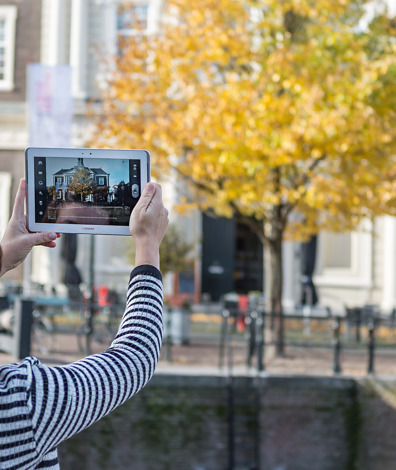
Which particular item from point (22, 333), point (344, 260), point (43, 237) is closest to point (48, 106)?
point (22, 333)

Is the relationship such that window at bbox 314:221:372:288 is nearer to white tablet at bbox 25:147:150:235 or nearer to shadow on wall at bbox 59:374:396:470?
shadow on wall at bbox 59:374:396:470

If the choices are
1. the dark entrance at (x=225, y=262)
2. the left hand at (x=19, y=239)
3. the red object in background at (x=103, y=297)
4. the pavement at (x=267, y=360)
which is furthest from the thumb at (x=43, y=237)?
the dark entrance at (x=225, y=262)

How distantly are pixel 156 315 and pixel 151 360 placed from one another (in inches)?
4.2

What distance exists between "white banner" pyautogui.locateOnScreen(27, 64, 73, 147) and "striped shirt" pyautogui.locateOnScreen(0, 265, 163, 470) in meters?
10.9

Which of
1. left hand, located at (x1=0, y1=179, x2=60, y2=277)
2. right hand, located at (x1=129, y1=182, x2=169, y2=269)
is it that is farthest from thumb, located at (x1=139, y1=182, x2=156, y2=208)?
left hand, located at (x1=0, y1=179, x2=60, y2=277)

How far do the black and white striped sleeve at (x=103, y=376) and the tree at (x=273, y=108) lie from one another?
8.35 metres

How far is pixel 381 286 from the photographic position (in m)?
18.7

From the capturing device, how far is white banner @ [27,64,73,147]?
1232 cm

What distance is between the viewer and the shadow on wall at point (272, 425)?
345 inches

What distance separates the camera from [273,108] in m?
10.2

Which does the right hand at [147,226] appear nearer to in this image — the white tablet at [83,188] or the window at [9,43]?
the white tablet at [83,188]

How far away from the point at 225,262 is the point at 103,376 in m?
18.1

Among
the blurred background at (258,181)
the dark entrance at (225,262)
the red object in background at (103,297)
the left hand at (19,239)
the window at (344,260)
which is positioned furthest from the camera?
the dark entrance at (225,262)

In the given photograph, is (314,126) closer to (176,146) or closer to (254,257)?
(176,146)
